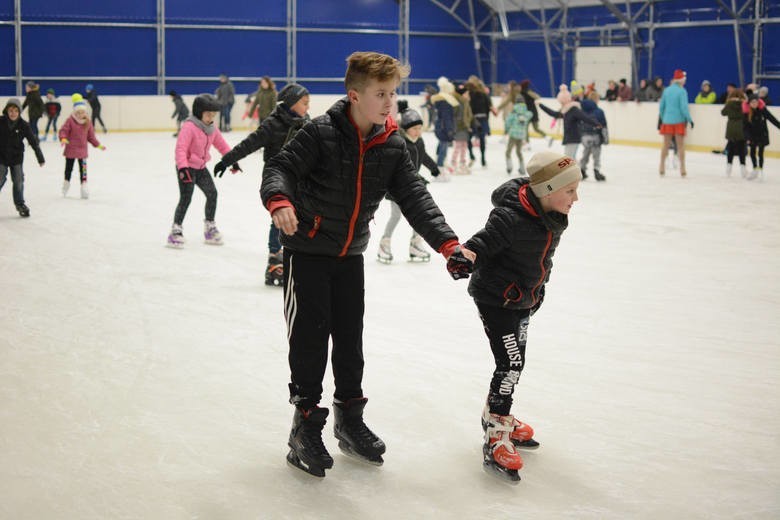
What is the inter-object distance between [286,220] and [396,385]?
64.1 inches

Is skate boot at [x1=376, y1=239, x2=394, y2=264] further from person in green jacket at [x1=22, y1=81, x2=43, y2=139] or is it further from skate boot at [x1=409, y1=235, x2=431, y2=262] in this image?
person in green jacket at [x1=22, y1=81, x2=43, y2=139]

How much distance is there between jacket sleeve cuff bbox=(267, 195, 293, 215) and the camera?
121 inches

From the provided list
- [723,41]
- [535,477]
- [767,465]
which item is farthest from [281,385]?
[723,41]

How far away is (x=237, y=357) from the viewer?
4.88 metres

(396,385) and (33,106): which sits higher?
(33,106)

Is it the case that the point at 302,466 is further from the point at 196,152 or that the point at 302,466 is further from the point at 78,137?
the point at 78,137

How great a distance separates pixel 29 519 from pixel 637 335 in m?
3.59

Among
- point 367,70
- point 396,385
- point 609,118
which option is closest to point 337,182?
point 367,70

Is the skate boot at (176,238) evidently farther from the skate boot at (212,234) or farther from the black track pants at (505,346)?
the black track pants at (505,346)

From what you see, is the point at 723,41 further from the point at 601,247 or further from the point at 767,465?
the point at 767,465

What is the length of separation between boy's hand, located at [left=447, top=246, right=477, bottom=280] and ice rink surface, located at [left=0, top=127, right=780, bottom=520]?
0.76 metres

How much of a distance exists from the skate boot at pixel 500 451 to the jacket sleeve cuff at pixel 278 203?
3.68 feet

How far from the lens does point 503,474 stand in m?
3.36

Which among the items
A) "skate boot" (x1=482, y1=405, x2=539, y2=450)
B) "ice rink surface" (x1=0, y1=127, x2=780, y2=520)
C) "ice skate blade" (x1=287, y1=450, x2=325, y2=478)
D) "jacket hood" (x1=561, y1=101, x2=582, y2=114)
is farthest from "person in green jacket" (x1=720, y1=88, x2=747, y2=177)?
"ice skate blade" (x1=287, y1=450, x2=325, y2=478)
